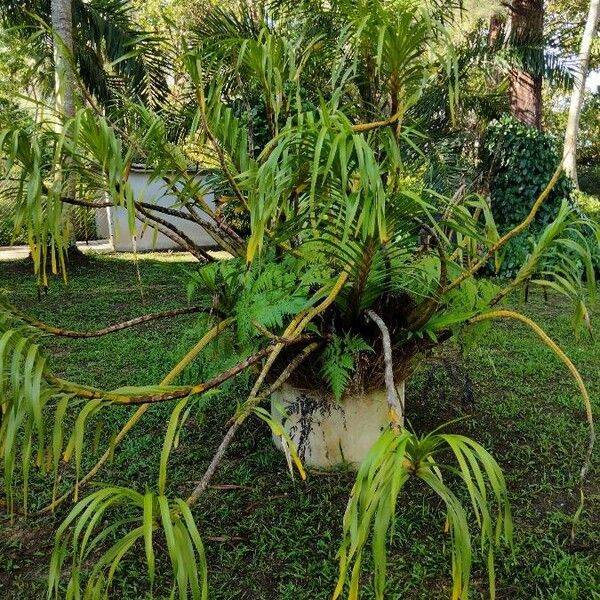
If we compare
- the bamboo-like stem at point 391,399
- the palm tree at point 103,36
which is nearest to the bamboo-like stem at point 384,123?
the bamboo-like stem at point 391,399

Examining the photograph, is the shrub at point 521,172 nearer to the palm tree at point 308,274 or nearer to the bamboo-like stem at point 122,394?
the palm tree at point 308,274

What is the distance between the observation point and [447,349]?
4566 mm

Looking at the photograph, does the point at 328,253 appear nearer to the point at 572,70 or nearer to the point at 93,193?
the point at 93,193

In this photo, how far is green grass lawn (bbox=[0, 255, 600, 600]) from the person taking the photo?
6.24 ft

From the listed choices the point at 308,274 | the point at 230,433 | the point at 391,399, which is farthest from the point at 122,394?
the point at 308,274

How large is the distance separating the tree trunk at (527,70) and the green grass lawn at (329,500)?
5.73 meters

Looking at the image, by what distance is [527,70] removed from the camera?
8.34 metres

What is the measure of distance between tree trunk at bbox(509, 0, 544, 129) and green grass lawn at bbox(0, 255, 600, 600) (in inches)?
226

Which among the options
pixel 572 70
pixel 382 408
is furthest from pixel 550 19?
pixel 382 408

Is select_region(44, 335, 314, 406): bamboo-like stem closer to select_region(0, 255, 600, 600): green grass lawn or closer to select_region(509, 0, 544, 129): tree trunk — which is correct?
select_region(0, 255, 600, 600): green grass lawn

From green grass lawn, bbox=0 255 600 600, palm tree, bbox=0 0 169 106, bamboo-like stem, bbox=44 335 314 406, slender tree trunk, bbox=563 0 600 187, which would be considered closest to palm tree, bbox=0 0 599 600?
bamboo-like stem, bbox=44 335 314 406

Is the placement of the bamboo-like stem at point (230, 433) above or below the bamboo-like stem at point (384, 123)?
below

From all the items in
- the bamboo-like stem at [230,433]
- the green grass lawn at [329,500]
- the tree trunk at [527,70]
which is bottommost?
the green grass lawn at [329,500]

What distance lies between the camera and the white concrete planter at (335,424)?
8.17 ft
